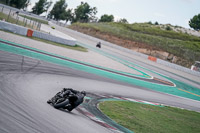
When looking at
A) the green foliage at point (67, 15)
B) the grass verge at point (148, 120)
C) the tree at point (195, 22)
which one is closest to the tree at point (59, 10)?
the green foliage at point (67, 15)

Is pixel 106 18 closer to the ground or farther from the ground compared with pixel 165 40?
farther from the ground

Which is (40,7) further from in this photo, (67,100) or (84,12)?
(67,100)

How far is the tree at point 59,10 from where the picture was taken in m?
109

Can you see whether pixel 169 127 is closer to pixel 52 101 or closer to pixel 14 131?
pixel 52 101

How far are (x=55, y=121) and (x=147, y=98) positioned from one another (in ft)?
31.0

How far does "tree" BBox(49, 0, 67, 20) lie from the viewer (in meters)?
109

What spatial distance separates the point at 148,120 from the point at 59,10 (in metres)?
106

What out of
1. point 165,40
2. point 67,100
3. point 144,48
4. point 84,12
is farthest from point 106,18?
point 67,100

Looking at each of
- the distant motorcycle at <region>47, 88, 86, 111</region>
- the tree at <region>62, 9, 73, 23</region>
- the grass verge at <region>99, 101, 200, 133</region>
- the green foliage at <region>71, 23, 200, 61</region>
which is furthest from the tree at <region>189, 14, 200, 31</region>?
the distant motorcycle at <region>47, 88, 86, 111</region>

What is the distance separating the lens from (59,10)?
10931 cm

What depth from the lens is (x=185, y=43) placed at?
61.4 m

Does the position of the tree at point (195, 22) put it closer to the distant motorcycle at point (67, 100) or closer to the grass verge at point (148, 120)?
the grass verge at point (148, 120)

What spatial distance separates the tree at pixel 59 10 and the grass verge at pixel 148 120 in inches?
4100

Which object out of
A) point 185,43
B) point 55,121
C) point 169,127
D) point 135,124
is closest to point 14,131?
point 55,121
